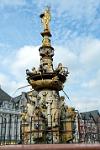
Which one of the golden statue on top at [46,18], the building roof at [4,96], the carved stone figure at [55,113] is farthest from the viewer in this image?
the building roof at [4,96]

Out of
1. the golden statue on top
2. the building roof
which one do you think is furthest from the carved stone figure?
the building roof

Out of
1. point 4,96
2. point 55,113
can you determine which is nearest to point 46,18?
point 55,113

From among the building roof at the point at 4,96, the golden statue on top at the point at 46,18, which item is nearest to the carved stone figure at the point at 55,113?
the golden statue on top at the point at 46,18

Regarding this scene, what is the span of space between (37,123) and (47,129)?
502 millimetres

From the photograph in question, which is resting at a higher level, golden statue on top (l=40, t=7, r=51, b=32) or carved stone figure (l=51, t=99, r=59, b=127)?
golden statue on top (l=40, t=7, r=51, b=32)

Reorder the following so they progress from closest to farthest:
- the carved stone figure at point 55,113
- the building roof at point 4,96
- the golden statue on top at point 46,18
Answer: the carved stone figure at point 55,113, the golden statue on top at point 46,18, the building roof at point 4,96

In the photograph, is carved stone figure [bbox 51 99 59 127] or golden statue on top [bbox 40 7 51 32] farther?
golden statue on top [bbox 40 7 51 32]

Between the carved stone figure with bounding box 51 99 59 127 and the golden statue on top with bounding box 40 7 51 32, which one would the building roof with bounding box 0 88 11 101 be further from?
the carved stone figure with bounding box 51 99 59 127

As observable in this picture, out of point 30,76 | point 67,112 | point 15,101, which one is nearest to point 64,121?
point 67,112

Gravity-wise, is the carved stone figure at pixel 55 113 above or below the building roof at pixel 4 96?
below

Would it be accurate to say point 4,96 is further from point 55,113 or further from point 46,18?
point 55,113

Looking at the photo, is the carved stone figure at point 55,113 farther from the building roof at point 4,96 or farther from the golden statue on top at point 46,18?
the building roof at point 4,96

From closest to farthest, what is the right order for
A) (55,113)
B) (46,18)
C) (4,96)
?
(55,113), (46,18), (4,96)

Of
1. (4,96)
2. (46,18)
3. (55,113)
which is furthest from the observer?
(4,96)
